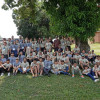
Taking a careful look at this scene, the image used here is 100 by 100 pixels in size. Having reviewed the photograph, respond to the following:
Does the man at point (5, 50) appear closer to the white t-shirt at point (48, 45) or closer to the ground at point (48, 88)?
the ground at point (48, 88)

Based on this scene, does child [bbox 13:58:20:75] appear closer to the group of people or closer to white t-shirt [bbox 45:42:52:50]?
the group of people

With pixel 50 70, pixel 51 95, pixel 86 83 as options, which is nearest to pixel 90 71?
pixel 86 83

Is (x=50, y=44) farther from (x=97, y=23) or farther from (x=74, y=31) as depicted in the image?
(x=97, y=23)

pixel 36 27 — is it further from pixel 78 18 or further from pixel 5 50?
pixel 78 18

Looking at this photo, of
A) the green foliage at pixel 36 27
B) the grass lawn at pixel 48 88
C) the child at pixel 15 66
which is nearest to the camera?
the grass lawn at pixel 48 88

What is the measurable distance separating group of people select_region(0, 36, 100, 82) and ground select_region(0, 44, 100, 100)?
0.76m

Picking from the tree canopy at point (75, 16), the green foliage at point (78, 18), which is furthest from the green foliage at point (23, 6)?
the green foliage at point (78, 18)

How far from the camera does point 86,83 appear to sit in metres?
6.85

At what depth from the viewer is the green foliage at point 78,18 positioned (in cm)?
882

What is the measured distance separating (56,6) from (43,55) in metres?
3.88

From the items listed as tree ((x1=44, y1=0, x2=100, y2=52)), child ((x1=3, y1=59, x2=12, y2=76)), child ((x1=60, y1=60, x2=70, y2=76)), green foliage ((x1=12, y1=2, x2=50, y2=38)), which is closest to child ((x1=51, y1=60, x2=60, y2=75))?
child ((x1=60, y1=60, x2=70, y2=76))

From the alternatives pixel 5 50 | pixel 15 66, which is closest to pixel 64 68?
pixel 15 66

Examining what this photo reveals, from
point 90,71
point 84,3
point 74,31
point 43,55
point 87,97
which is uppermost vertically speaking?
point 84,3

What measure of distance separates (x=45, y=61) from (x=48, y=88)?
3.07 meters
